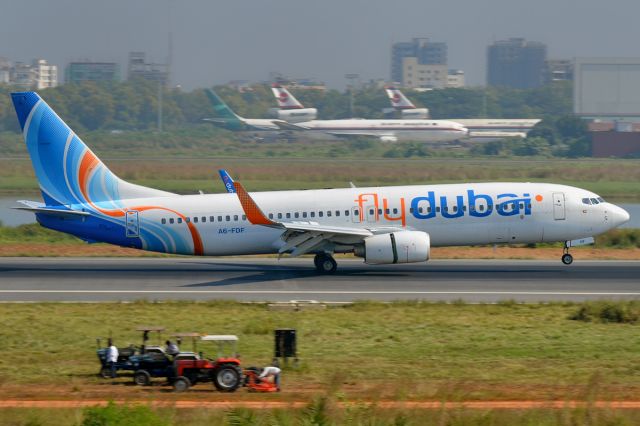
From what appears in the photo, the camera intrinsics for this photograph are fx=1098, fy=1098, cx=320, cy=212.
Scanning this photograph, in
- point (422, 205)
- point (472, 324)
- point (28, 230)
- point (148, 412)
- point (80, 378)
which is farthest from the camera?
point (28, 230)

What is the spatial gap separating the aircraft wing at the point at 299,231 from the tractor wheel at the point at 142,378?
17714mm

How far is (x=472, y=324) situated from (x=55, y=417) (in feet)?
49.3

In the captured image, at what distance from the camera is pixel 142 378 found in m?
23.7

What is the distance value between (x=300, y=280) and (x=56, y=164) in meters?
11.0

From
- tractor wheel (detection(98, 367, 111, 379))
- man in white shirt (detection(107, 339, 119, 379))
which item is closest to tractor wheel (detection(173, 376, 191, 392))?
man in white shirt (detection(107, 339, 119, 379))

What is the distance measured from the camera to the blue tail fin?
43.9m

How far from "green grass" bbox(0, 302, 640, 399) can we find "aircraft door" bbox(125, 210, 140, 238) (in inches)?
354

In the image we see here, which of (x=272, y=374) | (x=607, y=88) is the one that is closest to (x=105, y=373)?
(x=272, y=374)

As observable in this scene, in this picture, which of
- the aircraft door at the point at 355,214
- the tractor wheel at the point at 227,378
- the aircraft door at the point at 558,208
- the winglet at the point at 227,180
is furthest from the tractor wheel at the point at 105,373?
the aircraft door at the point at 558,208

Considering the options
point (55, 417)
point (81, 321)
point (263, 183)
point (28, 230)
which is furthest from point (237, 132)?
→ point (55, 417)

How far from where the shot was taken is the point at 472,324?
3148cm

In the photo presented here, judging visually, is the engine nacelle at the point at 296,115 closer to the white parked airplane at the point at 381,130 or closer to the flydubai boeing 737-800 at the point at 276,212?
the white parked airplane at the point at 381,130

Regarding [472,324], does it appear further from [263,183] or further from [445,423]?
[263,183]

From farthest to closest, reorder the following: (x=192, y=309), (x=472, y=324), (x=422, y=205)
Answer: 1. (x=422, y=205)
2. (x=192, y=309)
3. (x=472, y=324)
